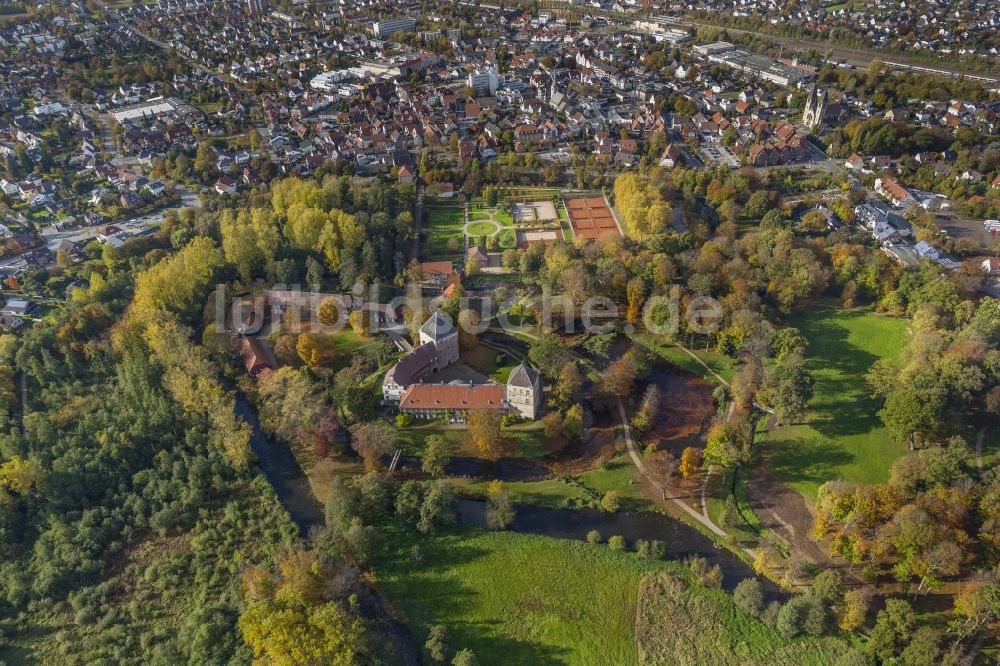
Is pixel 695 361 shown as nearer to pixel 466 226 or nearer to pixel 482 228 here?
pixel 482 228

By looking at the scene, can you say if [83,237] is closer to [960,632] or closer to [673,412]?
[673,412]

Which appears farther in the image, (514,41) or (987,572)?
(514,41)

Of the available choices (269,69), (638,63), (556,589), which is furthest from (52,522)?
(638,63)

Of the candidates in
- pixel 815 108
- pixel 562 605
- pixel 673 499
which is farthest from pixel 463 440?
pixel 815 108

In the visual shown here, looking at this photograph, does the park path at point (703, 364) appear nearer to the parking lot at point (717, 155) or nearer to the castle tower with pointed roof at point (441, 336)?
the castle tower with pointed roof at point (441, 336)

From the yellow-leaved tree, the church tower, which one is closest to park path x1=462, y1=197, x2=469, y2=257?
the yellow-leaved tree

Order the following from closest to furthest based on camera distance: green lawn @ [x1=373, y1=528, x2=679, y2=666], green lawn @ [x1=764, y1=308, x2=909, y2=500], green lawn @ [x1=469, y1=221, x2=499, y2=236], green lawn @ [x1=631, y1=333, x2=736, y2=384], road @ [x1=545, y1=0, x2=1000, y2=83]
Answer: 1. green lawn @ [x1=373, y1=528, x2=679, y2=666]
2. green lawn @ [x1=764, y1=308, x2=909, y2=500]
3. green lawn @ [x1=631, y1=333, x2=736, y2=384]
4. green lawn @ [x1=469, y1=221, x2=499, y2=236]
5. road @ [x1=545, y1=0, x2=1000, y2=83]

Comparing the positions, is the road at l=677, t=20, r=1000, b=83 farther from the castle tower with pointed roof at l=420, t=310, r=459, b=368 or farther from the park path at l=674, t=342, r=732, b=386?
the castle tower with pointed roof at l=420, t=310, r=459, b=368
